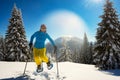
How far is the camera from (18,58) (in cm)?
3384

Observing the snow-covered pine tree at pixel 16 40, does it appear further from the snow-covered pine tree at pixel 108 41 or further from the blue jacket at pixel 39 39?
the blue jacket at pixel 39 39

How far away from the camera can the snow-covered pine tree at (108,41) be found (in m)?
21.7

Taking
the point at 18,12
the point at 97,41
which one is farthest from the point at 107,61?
the point at 18,12

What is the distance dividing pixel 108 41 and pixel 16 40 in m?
19.2

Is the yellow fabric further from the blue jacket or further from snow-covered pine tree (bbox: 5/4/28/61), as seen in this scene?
snow-covered pine tree (bbox: 5/4/28/61)

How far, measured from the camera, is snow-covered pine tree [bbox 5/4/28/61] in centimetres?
3372

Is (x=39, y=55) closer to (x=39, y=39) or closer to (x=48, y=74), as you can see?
(x=39, y=39)

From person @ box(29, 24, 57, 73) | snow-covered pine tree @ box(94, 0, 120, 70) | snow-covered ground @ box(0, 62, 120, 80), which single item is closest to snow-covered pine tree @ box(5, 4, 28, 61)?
snow-covered pine tree @ box(94, 0, 120, 70)

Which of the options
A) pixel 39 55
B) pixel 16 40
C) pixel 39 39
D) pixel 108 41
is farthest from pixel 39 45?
pixel 16 40

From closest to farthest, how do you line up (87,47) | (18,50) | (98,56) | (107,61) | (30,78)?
(30,78) → (107,61) → (98,56) → (18,50) → (87,47)

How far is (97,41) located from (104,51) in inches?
70.8

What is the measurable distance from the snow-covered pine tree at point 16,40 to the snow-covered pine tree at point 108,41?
16304 mm

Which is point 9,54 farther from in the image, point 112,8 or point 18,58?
point 112,8

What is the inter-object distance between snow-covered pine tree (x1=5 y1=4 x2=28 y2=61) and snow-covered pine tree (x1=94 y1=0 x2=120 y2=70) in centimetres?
1630
